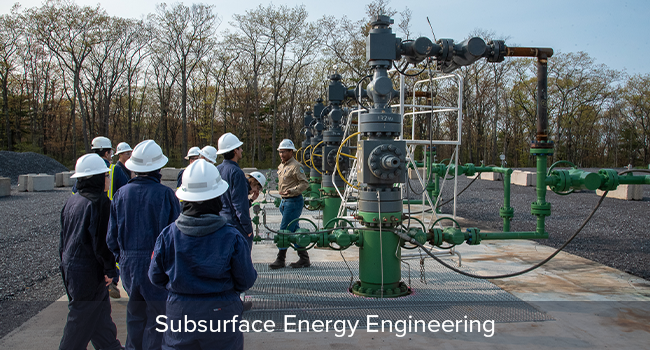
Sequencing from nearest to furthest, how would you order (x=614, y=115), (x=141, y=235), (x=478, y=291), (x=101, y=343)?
(x=141, y=235) → (x=101, y=343) → (x=478, y=291) → (x=614, y=115)

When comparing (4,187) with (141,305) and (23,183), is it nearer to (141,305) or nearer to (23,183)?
(23,183)

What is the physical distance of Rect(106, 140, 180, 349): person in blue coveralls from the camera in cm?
297

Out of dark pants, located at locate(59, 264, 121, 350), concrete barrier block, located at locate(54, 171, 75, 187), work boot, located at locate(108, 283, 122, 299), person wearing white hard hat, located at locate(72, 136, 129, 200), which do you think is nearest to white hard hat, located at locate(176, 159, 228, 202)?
dark pants, located at locate(59, 264, 121, 350)

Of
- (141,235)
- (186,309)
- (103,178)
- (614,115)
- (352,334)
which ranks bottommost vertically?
(352,334)

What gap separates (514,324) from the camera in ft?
12.8

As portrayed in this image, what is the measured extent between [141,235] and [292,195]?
3.23 meters

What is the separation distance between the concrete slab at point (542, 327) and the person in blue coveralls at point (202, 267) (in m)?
1.44

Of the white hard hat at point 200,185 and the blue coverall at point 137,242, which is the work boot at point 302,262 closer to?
the blue coverall at point 137,242

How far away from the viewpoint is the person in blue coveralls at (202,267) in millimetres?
2188

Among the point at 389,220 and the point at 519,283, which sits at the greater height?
the point at 389,220

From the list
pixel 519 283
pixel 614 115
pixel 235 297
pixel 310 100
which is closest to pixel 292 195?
pixel 519 283

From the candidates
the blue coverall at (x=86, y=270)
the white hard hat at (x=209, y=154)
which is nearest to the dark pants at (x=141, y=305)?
the blue coverall at (x=86, y=270)

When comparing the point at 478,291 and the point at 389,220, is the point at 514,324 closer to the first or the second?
the point at 478,291

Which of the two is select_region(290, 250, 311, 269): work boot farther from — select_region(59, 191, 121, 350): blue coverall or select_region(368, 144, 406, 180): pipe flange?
select_region(59, 191, 121, 350): blue coverall
